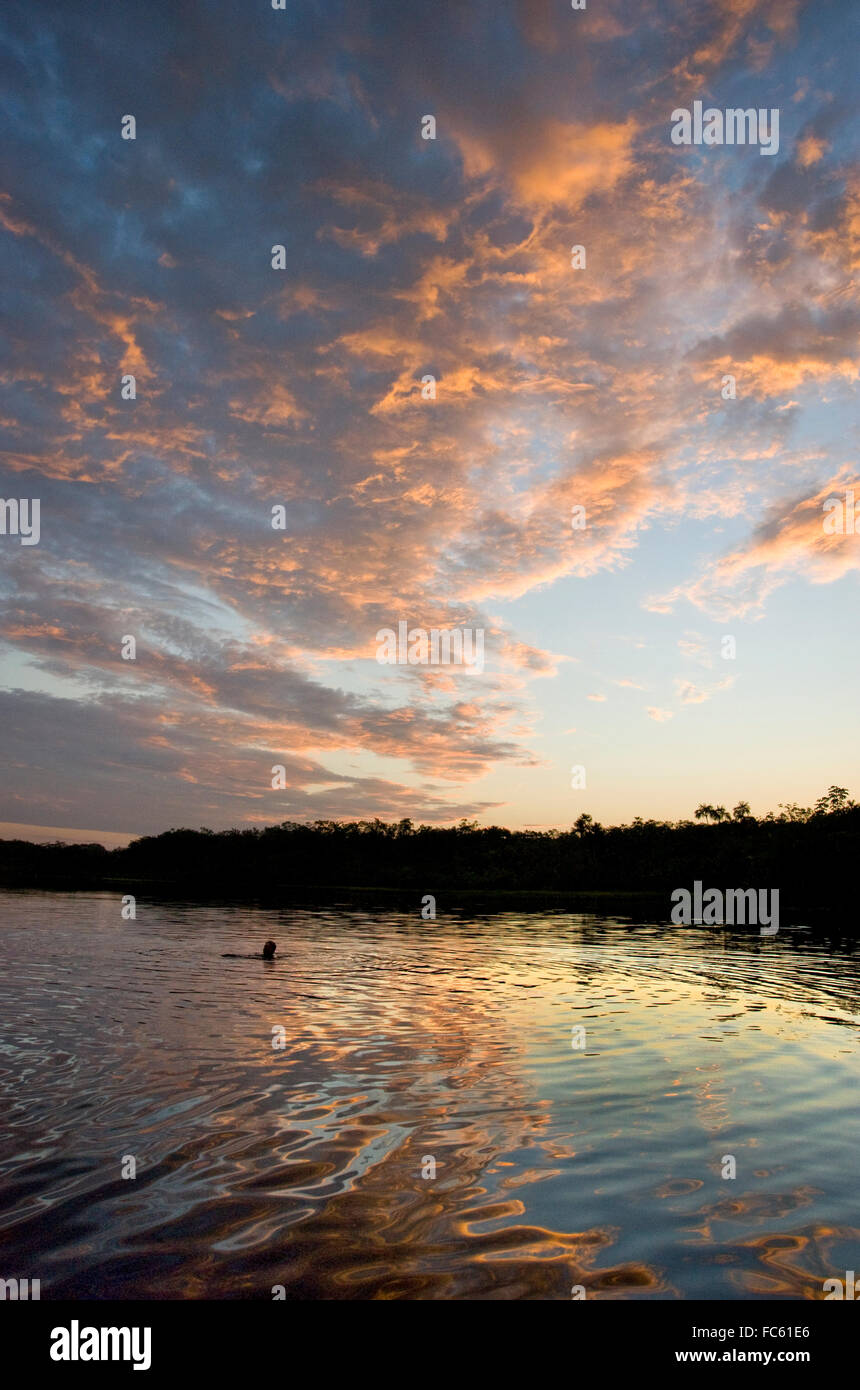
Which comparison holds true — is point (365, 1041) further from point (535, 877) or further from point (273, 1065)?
point (535, 877)

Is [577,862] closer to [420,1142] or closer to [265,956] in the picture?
[265,956]

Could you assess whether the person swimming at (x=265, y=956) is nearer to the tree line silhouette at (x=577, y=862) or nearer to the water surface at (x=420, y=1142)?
the water surface at (x=420, y=1142)

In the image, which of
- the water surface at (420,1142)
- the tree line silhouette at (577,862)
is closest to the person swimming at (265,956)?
the water surface at (420,1142)

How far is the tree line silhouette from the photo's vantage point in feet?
429

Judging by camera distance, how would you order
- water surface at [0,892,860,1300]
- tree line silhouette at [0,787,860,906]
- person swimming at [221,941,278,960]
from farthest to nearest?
tree line silhouette at [0,787,860,906]
person swimming at [221,941,278,960]
water surface at [0,892,860,1300]

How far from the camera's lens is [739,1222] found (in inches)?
330

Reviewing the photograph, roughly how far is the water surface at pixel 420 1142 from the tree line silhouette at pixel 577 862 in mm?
101195

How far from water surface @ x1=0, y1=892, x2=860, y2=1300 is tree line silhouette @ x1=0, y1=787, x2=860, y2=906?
101 metres

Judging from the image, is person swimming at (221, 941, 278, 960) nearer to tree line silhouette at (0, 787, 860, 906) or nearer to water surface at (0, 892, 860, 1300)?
water surface at (0, 892, 860, 1300)

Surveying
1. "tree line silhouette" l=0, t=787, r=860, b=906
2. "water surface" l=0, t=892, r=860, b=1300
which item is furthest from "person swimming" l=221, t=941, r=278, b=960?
"tree line silhouette" l=0, t=787, r=860, b=906

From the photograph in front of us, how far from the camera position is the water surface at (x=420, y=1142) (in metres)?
7.31

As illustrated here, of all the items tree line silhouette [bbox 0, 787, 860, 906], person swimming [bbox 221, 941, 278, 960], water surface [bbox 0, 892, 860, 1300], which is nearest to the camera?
water surface [bbox 0, 892, 860, 1300]
